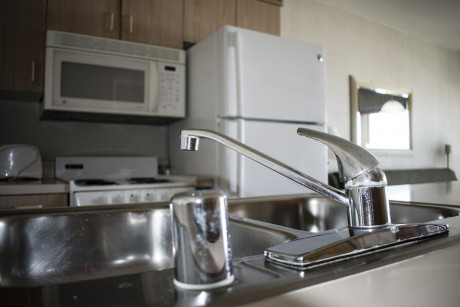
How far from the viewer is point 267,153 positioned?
6.68 ft

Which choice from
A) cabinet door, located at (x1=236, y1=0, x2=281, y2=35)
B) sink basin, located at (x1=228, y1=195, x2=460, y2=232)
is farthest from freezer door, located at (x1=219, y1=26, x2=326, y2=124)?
sink basin, located at (x1=228, y1=195, x2=460, y2=232)

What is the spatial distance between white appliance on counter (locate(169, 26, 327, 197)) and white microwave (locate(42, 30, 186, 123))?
0.16 metres

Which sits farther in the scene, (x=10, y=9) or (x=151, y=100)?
(x=151, y=100)

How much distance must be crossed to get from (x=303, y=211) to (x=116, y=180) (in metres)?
1.49

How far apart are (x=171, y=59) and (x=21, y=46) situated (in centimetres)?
81

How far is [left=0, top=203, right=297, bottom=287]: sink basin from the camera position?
0.62m

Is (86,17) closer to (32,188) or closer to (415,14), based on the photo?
(32,188)

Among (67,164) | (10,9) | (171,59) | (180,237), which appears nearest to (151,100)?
(171,59)

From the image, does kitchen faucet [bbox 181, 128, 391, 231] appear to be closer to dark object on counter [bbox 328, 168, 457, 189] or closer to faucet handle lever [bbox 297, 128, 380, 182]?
faucet handle lever [bbox 297, 128, 380, 182]

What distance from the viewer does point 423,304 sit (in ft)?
1.23

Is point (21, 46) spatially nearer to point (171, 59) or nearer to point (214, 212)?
point (171, 59)

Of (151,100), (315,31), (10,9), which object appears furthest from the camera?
(315,31)

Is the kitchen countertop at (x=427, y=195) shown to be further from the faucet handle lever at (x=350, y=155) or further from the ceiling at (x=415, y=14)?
the ceiling at (x=415, y=14)

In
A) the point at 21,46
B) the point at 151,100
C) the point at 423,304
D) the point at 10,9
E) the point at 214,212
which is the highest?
the point at 10,9
